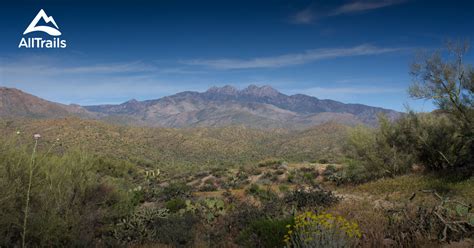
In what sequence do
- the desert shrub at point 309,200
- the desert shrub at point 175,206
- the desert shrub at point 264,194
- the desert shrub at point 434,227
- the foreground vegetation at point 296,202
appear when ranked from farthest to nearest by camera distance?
the desert shrub at point 264,194, the desert shrub at point 175,206, the desert shrub at point 309,200, the foreground vegetation at point 296,202, the desert shrub at point 434,227

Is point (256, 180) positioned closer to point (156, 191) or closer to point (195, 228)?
point (156, 191)

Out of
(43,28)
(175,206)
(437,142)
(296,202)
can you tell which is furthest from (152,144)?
(296,202)

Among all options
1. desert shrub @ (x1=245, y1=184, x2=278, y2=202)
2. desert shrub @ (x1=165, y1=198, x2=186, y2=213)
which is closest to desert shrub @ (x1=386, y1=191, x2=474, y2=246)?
desert shrub @ (x1=245, y1=184, x2=278, y2=202)

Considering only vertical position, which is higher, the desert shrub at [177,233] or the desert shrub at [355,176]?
the desert shrub at [177,233]

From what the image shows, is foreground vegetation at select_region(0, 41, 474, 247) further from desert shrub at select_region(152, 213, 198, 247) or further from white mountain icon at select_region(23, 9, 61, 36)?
white mountain icon at select_region(23, 9, 61, 36)

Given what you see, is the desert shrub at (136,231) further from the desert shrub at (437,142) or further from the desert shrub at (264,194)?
the desert shrub at (437,142)

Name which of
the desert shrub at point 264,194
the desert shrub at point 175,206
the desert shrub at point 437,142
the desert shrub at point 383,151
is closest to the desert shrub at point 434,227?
the desert shrub at point 264,194

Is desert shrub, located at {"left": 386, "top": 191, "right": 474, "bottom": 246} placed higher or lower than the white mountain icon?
lower

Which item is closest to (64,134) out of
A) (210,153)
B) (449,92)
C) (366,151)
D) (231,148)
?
(210,153)

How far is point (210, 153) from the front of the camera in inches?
3410

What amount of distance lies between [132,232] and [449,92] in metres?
14.3

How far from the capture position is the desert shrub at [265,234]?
6.46 metres

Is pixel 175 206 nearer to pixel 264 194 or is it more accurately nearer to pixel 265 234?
pixel 264 194

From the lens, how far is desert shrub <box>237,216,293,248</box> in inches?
255
